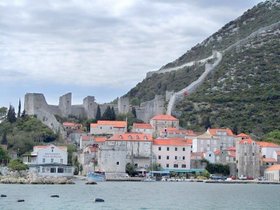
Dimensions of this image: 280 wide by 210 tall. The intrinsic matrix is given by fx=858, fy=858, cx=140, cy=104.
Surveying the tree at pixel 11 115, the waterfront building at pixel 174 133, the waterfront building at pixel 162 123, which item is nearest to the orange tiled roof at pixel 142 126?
the waterfront building at pixel 162 123

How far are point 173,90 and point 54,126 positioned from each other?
92.5ft

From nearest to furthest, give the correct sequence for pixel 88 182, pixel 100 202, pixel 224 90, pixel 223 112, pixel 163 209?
1. pixel 163 209
2. pixel 100 202
3. pixel 88 182
4. pixel 223 112
5. pixel 224 90

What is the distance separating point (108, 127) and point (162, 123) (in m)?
6.24

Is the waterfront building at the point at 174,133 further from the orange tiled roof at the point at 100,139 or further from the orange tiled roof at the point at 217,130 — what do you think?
the orange tiled roof at the point at 100,139

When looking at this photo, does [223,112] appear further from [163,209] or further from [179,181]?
[163,209]

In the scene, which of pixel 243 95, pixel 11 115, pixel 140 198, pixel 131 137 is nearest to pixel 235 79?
pixel 243 95

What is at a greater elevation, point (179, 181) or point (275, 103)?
point (275, 103)

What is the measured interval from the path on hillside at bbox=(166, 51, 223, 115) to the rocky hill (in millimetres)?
669

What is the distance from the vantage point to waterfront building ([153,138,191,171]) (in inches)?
3374

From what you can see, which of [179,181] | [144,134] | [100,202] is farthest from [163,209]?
[144,134]

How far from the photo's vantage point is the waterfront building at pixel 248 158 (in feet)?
275

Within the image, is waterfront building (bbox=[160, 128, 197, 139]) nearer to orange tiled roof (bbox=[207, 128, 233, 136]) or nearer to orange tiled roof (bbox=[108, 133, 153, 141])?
orange tiled roof (bbox=[207, 128, 233, 136])

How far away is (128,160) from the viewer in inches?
3305

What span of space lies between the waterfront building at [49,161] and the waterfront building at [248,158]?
16.5 metres
